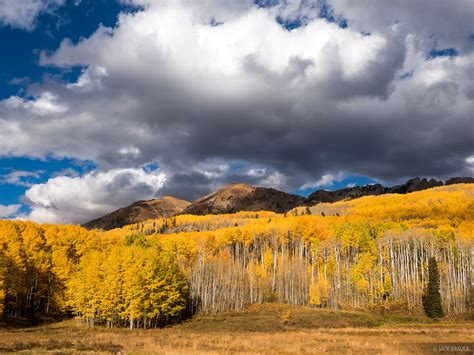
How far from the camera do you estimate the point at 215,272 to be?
9575 centimetres

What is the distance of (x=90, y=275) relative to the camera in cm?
6931

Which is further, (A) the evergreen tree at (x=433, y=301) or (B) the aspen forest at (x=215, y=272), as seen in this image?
(A) the evergreen tree at (x=433, y=301)

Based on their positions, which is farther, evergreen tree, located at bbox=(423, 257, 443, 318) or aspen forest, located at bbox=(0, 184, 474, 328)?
evergreen tree, located at bbox=(423, 257, 443, 318)

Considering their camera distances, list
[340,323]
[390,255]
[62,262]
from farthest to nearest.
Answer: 1. [390,255]
2. [62,262]
3. [340,323]

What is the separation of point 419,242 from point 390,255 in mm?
11706

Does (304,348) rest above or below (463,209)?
below

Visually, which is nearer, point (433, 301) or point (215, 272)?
point (433, 301)

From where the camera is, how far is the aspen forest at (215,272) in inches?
2717

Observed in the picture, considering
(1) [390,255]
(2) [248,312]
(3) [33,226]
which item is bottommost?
(2) [248,312]

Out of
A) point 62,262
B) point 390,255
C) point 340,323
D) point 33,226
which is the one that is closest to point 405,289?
point 390,255

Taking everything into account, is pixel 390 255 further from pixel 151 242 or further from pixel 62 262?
pixel 62 262

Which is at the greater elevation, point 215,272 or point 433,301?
point 215,272

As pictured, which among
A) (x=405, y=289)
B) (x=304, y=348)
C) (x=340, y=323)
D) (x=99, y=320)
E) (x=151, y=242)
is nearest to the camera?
(x=304, y=348)

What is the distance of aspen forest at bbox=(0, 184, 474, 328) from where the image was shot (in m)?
69.0
